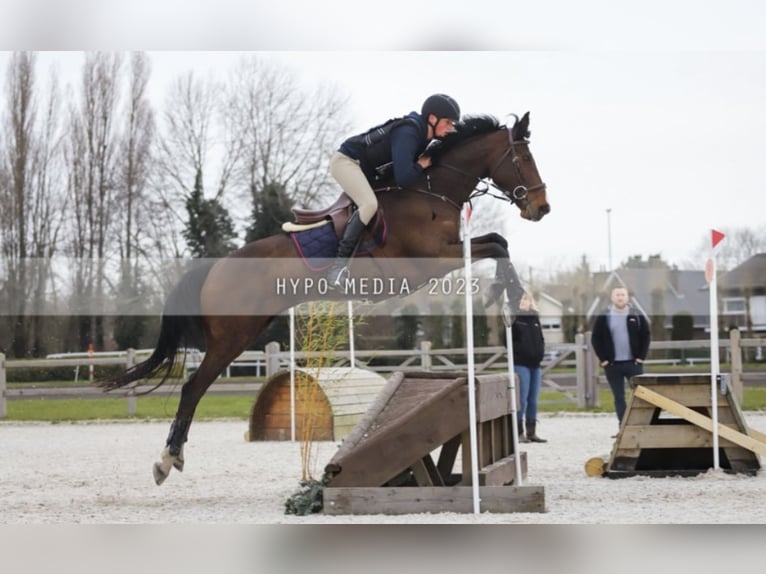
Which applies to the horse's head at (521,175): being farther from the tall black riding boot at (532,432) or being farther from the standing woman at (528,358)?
the tall black riding boot at (532,432)

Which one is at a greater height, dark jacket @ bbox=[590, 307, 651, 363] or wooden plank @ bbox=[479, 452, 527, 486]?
dark jacket @ bbox=[590, 307, 651, 363]

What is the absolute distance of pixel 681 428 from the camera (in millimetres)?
5113

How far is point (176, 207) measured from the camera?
4609mm

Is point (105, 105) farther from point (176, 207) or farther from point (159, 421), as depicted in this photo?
point (159, 421)

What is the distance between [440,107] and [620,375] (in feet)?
6.83

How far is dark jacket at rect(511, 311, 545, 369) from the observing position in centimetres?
463

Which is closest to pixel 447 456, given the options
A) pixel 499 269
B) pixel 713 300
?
pixel 499 269

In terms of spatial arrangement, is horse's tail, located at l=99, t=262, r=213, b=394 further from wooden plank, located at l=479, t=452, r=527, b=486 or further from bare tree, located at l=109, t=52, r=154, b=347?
wooden plank, located at l=479, t=452, r=527, b=486

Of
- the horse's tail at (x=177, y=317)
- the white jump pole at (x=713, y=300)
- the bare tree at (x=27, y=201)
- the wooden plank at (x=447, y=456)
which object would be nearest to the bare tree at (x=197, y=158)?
the horse's tail at (x=177, y=317)

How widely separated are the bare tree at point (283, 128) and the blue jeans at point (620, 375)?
6.14ft

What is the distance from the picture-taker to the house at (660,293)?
444 cm

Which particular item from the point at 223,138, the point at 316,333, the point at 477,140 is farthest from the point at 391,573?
the point at 223,138

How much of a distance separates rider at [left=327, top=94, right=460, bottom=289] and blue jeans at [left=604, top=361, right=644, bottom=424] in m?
1.73

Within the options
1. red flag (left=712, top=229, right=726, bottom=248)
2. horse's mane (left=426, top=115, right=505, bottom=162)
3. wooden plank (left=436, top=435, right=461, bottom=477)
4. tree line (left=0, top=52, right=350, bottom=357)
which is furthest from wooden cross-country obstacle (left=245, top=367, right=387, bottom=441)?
red flag (left=712, top=229, right=726, bottom=248)
